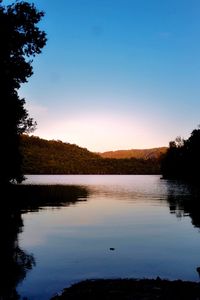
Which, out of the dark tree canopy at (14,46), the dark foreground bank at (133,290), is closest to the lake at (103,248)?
the dark foreground bank at (133,290)

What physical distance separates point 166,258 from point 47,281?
9.25 m

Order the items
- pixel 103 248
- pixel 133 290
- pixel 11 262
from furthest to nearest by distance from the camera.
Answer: pixel 103 248 → pixel 11 262 → pixel 133 290

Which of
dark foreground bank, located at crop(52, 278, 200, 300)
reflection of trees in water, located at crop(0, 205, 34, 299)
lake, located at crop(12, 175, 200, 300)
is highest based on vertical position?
dark foreground bank, located at crop(52, 278, 200, 300)

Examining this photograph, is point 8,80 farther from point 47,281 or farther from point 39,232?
point 47,281

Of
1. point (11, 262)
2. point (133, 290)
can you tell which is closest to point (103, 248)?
point (11, 262)

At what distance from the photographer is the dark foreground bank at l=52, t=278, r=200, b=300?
15.5 m

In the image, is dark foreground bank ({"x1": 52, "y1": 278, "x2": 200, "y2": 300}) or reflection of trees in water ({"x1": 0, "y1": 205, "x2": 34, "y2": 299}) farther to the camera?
reflection of trees in water ({"x1": 0, "y1": 205, "x2": 34, "y2": 299})

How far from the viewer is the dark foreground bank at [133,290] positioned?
1550cm

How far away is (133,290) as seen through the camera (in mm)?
16719

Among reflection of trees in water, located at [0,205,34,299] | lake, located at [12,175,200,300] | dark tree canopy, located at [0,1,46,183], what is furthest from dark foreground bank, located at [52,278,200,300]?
dark tree canopy, located at [0,1,46,183]

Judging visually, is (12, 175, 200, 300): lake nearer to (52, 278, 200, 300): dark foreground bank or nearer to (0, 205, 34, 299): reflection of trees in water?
(0, 205, 34, 299): reflection of trees in water

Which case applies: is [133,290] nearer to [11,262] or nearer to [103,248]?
[11,262]

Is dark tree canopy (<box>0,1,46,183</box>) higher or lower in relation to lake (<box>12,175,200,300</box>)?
higher

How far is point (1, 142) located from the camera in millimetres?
33281
